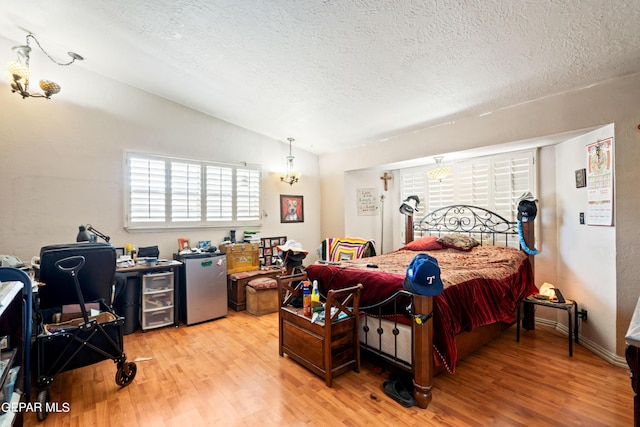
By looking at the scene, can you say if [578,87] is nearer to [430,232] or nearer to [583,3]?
[583,3]

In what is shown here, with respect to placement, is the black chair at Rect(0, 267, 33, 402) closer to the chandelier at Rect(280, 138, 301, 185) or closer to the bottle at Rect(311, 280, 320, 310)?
the bottle at Rect(311, 280, 320, 310)

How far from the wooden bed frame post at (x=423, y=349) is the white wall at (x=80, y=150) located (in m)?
3.35

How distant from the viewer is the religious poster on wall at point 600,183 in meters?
2.57

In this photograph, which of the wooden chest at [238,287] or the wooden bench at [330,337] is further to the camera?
the wooden chest at [238,287]

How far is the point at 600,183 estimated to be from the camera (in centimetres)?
268

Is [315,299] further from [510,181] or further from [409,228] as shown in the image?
[510,181]

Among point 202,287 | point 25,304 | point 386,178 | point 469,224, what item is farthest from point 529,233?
point 25,304

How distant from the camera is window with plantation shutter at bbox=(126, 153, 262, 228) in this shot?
3.78 meters

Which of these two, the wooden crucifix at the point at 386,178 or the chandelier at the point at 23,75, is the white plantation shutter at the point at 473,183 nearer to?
the wooden crucifix at the point at 386,178

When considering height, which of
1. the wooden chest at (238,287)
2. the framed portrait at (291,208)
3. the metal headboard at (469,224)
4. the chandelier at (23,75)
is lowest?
the wooden chest at (238,287)

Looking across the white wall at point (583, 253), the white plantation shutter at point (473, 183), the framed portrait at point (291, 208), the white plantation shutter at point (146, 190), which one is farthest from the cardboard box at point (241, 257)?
the white wall at point (583, 253)

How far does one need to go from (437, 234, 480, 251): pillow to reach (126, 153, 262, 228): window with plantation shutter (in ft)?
9.34

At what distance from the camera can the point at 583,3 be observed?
174 centimetres

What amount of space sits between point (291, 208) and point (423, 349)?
361 cm
